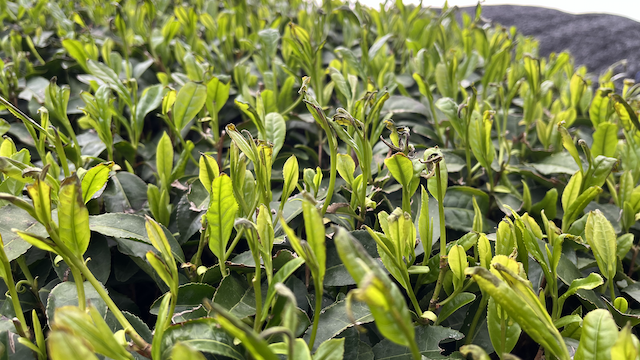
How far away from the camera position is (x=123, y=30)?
1.35m

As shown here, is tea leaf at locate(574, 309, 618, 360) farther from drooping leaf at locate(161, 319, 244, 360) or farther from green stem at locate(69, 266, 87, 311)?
green stem at locate(69, 266, 87, 311)

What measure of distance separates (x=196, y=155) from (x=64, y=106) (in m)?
0.32

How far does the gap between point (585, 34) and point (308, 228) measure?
119 inches

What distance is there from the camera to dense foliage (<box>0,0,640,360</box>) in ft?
1.65

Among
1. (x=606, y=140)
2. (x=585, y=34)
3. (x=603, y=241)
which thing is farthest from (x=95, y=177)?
(x=585, y=34)

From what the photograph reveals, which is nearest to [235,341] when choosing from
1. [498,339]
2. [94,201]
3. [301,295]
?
[301,295]

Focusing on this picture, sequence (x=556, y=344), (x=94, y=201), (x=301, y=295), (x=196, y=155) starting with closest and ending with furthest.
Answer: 1. (x=556, y=344)
2. (x=301, y=295)
3. (x=94, y=201)
4. (x=196, y=155)

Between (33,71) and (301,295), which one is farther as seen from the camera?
(33,71)

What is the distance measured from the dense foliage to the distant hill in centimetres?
140

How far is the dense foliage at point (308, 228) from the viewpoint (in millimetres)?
502

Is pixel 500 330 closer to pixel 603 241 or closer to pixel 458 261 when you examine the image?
pixel 458 261

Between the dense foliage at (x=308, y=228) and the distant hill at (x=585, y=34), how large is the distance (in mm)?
1395

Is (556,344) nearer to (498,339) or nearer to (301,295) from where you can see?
(498,339)

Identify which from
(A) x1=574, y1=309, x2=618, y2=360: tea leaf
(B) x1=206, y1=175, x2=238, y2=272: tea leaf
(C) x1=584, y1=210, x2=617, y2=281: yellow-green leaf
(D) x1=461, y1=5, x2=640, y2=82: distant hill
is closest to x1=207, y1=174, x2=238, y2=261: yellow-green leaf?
(B) x1=206, y1=175, x2=238, y2=272: tea leaf
